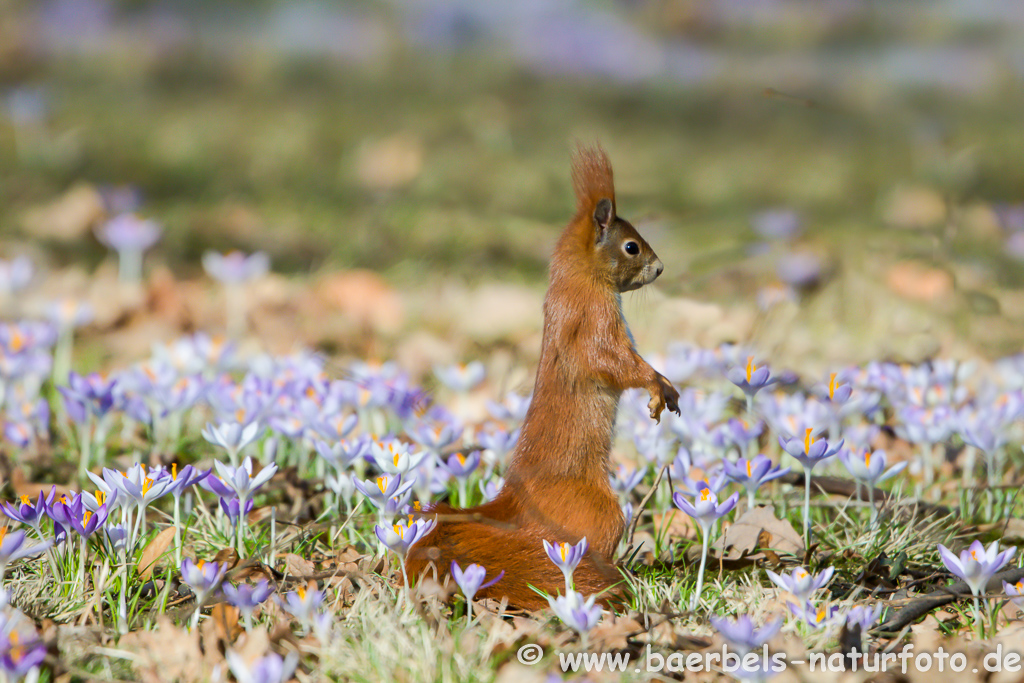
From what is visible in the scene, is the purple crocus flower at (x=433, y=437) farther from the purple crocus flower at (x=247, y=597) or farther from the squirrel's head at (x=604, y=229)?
the purple crocus flower at (x=247, y=597)

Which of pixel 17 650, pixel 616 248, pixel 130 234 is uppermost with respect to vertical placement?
pixel 130 234

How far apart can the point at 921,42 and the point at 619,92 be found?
2311mm

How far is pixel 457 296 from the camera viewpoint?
4.79m

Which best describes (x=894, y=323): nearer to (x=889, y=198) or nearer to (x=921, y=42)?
(x=889, y=198)

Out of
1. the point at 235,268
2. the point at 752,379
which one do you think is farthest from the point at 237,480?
the point at 235,268

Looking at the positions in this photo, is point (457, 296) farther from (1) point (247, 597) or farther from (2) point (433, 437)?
(1) point (247, 597)

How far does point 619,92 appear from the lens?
729 centimetres

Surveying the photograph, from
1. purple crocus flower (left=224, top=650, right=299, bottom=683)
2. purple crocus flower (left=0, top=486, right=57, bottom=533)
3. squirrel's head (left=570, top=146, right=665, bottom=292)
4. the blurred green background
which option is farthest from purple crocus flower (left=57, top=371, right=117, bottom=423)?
the blurred green background

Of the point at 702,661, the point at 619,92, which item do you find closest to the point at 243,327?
the point at 702,661

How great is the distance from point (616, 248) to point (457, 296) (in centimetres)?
288

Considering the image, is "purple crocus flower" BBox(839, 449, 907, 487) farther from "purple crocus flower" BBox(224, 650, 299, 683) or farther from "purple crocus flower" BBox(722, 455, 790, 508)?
"purple crocus flower" BBox(224, 650, 299, 683)

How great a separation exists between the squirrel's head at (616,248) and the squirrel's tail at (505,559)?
1.90ft

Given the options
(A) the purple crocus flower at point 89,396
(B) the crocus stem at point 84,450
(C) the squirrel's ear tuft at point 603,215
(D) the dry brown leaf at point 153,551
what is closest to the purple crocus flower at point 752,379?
(C) the squirrel's ear tuft at point 603,215

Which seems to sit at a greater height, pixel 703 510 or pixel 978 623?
pixel 703 510
